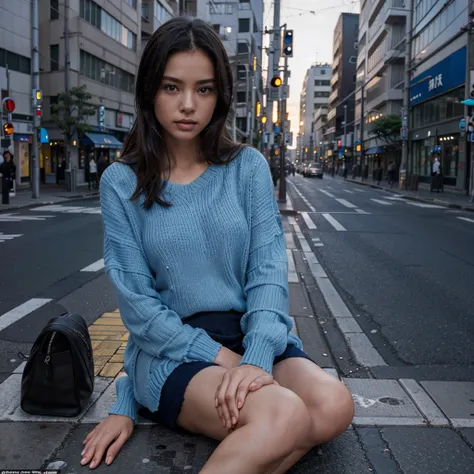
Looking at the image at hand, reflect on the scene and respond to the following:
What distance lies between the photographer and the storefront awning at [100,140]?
37.3 m

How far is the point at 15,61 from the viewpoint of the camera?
3034cm

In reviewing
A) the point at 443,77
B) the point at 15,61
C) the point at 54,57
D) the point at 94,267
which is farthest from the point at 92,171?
the point at 94,267

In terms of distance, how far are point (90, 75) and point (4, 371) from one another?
3730 centimetres

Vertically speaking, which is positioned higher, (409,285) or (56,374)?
(56,374)

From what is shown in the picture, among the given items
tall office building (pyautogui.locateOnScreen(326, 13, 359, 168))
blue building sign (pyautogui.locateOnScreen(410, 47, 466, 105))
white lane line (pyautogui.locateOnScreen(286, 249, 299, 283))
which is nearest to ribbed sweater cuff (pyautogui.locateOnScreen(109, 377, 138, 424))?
white lane line (pyautogui.locateOnScreen(286, 249, 299, 283))

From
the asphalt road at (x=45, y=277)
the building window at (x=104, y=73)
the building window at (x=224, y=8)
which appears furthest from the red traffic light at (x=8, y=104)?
the building window at (x=224, y=8)

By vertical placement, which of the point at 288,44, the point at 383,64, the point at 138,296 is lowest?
the point at 138,296

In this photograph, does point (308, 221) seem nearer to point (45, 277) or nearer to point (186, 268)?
point (45, 277)

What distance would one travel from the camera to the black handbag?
2779mm

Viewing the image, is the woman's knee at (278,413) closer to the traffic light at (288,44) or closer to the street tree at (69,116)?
the traffic light at (288,44)

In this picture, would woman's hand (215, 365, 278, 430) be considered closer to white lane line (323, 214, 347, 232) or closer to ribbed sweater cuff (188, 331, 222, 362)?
ribbed sweater cuff (188, 331, 222, 362)

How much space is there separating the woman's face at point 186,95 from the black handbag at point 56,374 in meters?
1.09

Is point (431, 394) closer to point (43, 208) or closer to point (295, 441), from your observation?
point (295, 441)

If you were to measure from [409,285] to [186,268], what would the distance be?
5380mm
